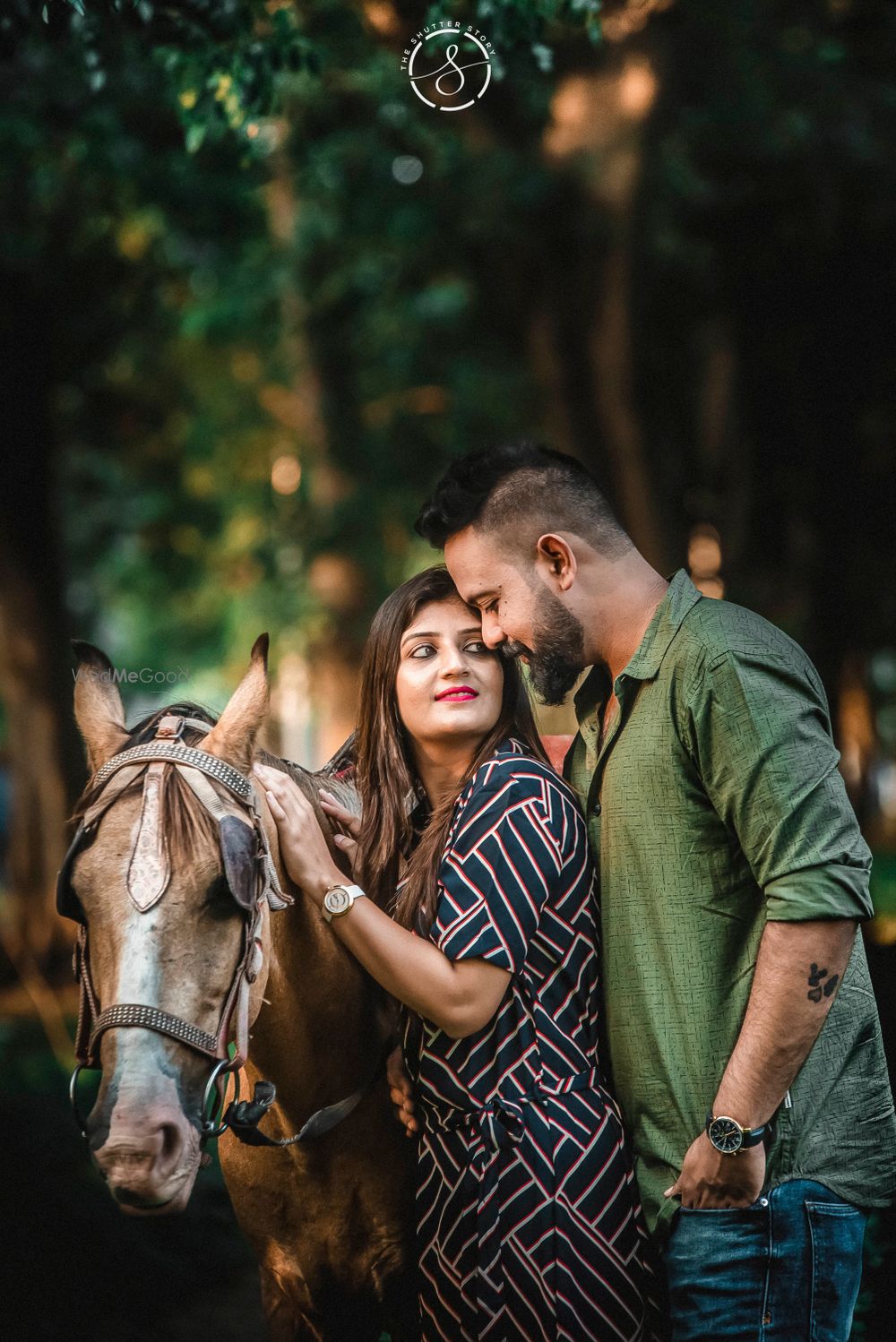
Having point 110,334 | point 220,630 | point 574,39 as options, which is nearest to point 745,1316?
point 574,39

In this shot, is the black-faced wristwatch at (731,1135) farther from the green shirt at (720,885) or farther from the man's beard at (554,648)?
the man's beard at (554,648)

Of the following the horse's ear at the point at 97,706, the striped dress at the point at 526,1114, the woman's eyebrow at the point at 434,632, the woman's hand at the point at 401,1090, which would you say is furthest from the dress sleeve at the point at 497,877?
the horse's ear at the point at 97,706

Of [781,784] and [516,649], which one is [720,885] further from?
[516,649]

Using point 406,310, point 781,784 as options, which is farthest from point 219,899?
point 406,310

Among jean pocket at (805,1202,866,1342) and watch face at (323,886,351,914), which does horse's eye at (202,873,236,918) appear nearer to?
watch face at (323,886,351,914)

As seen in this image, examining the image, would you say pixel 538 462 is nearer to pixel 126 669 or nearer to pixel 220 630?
pixel 126 669

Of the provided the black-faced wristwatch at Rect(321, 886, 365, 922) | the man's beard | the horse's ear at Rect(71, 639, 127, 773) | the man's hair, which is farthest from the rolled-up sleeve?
the horse's ear at Rect(71, 639, 127, 773)

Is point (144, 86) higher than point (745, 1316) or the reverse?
higher

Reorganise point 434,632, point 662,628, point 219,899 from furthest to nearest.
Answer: point 434,632 → point 662,628 → point 219,899

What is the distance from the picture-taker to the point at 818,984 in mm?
2494

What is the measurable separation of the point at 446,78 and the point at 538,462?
3086 mm

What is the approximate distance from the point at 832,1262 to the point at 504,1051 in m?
0.84

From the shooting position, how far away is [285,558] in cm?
1330

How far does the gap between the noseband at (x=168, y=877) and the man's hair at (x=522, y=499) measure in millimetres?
966
